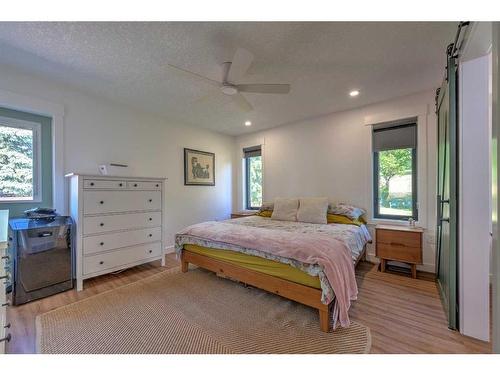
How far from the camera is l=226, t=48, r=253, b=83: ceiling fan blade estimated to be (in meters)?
1.72

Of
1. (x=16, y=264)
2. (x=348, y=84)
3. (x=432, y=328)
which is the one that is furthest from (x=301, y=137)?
(x=16, y=264)

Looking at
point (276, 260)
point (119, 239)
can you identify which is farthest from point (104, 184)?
point (276, 260)

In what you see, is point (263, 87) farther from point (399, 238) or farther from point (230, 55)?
point (399, 238)

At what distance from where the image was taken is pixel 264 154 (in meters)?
4.61

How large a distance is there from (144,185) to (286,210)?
2153mm

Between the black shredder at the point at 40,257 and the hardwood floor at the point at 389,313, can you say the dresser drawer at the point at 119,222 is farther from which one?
the hardwood floor at the point at 389,313

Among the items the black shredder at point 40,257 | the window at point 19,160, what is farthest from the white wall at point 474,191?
the window at point 19,160

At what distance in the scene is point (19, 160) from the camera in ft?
8.34

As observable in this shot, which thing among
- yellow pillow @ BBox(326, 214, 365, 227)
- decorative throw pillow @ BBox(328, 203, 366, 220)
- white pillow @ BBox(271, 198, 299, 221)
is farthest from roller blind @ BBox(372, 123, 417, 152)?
white pillow @ BBox(271, 198, 299, 221)

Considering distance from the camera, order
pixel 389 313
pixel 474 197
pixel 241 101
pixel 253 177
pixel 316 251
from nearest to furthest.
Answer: pixel 474 197 → pixel 316 251 → pixel 389 313 → pixel 241 101 → pixel 253 177

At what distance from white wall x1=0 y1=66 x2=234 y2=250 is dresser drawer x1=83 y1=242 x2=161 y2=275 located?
0.82 meters

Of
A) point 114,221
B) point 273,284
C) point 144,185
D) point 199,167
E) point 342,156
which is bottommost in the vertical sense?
point 273,284

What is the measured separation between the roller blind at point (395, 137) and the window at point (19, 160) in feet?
15.0
